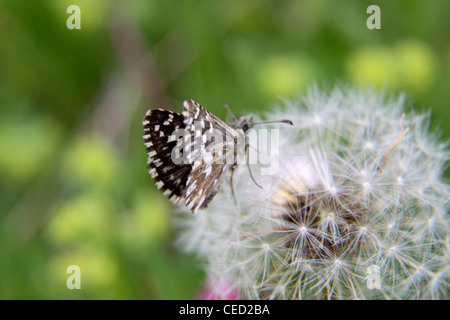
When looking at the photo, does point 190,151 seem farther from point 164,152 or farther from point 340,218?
point 340,218

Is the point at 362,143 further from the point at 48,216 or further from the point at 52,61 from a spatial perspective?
the point at 52,61

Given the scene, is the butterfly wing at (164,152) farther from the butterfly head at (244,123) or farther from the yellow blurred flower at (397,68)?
the yellow blurred flower at (397,68)

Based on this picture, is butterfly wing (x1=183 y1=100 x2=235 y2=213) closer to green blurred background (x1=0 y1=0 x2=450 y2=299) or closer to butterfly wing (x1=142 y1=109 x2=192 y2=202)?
butterfly wing (x1=142 y1=109 x2=192 y2=202)

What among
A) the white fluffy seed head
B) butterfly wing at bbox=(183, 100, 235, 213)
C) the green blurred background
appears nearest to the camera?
butterfly wing at bbox=(183, 100, 235, 213)

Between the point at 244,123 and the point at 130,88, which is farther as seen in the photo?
the point at 130,88

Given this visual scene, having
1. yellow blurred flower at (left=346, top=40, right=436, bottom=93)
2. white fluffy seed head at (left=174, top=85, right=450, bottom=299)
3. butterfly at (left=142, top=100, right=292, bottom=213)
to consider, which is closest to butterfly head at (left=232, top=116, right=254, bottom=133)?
butterfly at (left=142, top=100, right=292, bottom=213)

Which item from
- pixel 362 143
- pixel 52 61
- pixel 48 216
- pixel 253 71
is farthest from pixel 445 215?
pixel 52 61

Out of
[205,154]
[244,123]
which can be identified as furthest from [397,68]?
[205,154]
